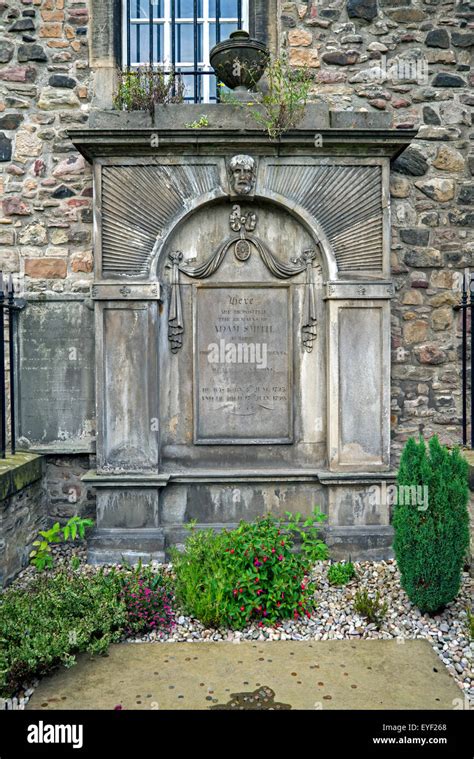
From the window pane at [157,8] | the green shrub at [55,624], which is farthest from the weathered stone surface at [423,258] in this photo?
the green shrub at [55,624]

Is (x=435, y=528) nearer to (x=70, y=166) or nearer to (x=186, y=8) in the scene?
(x=70, y=166)

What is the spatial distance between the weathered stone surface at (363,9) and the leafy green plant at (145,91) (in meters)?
1.78

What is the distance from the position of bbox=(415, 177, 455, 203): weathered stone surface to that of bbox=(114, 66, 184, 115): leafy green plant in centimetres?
247

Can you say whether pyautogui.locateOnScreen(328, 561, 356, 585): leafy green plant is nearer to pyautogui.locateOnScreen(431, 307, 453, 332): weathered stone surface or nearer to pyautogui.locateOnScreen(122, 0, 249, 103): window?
pyautogui.locateOnScreen(431, 307, 453, 332): weathered stone surface

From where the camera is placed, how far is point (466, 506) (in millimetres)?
3639

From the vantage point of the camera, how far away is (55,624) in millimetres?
3268

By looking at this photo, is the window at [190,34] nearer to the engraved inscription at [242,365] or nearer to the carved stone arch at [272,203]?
the carved stone arch at [272,203]

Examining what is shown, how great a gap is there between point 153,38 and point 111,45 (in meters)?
0.58

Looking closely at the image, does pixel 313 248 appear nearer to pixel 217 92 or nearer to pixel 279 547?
pixel 217 92

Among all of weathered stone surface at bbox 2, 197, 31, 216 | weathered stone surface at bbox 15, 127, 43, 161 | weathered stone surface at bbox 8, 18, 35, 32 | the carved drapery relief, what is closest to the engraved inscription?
the carved drapery relief

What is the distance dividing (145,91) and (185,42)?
3.73 ft

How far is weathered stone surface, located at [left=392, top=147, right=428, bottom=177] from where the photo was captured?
5.47 m

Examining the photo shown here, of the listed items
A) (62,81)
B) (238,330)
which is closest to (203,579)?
(238,330)

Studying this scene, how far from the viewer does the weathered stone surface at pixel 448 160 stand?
18.0ft
